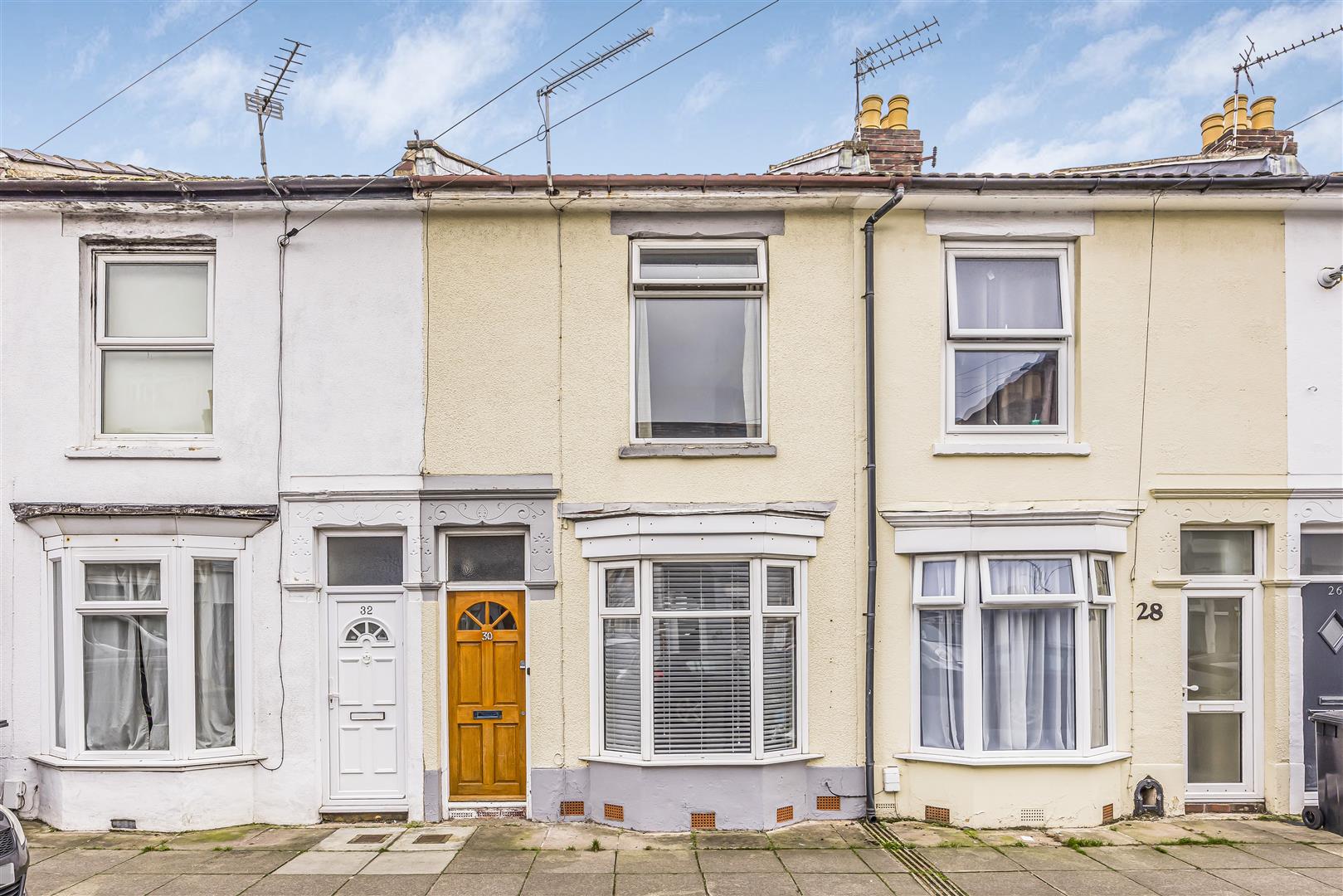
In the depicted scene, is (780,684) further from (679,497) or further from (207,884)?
(207,884)

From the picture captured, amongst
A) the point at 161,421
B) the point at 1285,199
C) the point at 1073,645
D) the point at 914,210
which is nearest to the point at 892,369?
the point at 914,210

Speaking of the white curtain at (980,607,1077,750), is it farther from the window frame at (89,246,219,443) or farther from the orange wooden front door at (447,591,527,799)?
the window frame at (89,246,219,443)

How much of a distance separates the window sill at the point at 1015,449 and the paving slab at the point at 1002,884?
3.45 m

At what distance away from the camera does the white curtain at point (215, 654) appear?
772 centimetres

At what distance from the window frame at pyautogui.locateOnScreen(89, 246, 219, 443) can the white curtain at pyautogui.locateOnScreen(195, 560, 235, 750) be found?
4.23ft

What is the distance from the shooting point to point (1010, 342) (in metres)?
8.07

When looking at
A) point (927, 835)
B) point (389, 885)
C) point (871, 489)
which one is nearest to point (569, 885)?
point (389, 885)

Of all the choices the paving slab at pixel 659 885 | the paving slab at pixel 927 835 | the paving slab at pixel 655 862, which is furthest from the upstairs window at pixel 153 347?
the paving slab at pixel 927 835

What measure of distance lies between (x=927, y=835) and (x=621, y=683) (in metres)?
2.93

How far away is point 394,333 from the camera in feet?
25.9

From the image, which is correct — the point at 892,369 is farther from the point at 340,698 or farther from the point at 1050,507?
the point at 340,698

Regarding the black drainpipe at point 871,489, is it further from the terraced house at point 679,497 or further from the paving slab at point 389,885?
the paving slab at point 389,885

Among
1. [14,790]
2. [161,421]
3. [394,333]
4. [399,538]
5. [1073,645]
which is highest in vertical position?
[394,333]

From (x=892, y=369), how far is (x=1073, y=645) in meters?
2.97
